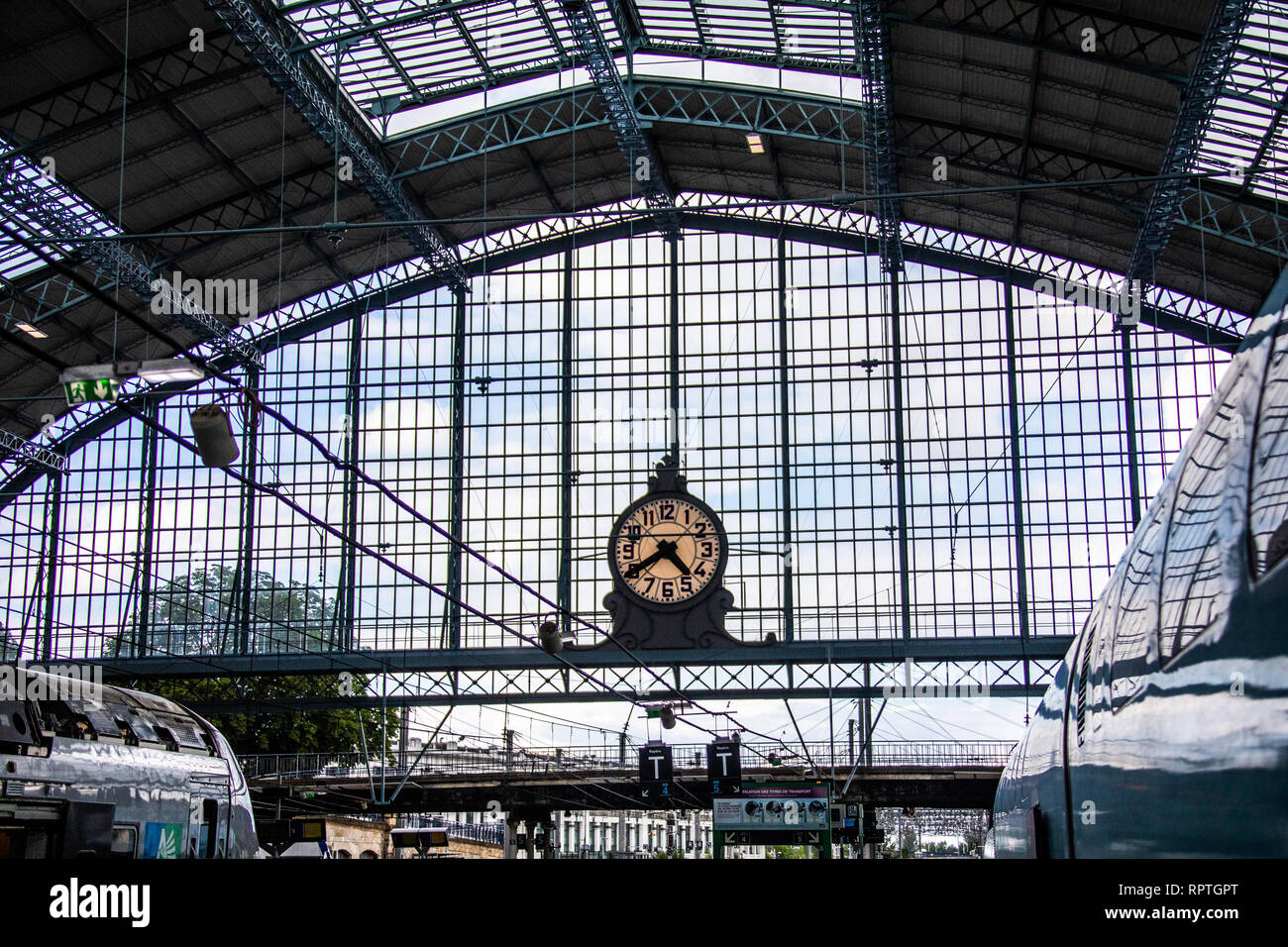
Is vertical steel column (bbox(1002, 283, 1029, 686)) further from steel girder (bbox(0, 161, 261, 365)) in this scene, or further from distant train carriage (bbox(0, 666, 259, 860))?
distant train carriage (bbox(0, 666, 259, 860))

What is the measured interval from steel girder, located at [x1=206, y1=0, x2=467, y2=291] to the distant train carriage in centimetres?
1780

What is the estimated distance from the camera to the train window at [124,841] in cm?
1410

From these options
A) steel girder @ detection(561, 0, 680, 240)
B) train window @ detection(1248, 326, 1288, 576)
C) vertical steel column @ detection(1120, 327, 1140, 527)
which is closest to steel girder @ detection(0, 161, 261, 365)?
steel girder @ detection(561, 0, 680, 240)

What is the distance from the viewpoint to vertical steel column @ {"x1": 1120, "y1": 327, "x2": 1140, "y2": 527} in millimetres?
43562

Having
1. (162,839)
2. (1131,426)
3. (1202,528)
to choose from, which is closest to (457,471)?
(1131,426)

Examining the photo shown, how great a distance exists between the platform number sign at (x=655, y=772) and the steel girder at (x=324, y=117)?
46.6ft

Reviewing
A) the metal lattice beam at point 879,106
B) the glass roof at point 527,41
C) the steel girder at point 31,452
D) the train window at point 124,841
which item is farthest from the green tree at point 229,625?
the train window at point 124,841

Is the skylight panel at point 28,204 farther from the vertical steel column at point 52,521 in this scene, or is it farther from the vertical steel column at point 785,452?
the vertical steel column at point 785,452

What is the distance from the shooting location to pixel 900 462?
44.7 m

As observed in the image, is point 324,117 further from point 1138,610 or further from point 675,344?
point 1138,610

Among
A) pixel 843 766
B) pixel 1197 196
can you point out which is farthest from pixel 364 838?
pixel 1197 196

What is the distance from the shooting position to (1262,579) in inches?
128
